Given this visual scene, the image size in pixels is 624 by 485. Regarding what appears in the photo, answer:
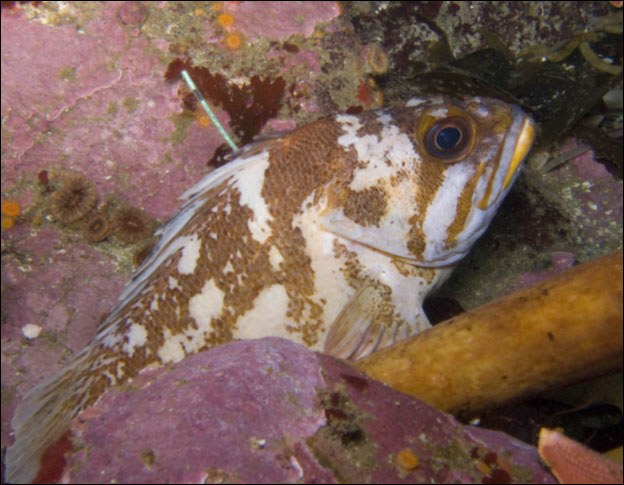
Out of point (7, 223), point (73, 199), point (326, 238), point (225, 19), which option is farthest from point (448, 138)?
point (7, 223)

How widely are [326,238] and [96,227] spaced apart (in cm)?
213

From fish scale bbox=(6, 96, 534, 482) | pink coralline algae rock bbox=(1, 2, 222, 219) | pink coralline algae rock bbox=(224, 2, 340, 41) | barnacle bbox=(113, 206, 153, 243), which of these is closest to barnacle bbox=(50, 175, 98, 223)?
pink coralline algae rock bbox=(1, 2, 222, 219)

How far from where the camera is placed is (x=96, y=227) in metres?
3.39

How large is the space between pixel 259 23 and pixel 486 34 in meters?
1.88

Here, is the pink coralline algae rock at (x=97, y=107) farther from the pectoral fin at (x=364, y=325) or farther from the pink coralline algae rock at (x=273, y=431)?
the pink coralline algae rock at (x=273, y=431)

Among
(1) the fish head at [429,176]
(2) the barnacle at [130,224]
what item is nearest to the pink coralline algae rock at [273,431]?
(1) the fish head at [429,176]

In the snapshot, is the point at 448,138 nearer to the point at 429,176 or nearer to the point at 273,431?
the point at 429,176

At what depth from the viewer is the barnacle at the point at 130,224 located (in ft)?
11.1

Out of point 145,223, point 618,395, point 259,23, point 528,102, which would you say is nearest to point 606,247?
point 528,102

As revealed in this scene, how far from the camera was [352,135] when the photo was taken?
2682mm

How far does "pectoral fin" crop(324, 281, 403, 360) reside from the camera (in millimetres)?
2418

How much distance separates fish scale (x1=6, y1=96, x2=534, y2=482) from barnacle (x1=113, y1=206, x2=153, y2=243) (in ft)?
2.95

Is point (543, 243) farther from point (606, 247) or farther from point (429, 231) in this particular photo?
point (429, 231)

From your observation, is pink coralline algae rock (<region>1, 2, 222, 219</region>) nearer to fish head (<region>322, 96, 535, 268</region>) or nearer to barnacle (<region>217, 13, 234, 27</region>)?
barnacle (<region>217, 13, 234, 27</region>)
